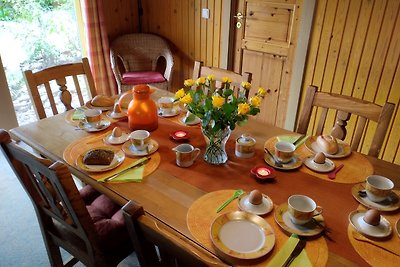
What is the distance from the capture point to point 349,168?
4.33 ft

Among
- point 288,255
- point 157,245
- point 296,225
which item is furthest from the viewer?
point 296,225

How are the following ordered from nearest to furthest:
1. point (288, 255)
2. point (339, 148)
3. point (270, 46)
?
point (288, 255) < point (339, 148) < point (270, 46)

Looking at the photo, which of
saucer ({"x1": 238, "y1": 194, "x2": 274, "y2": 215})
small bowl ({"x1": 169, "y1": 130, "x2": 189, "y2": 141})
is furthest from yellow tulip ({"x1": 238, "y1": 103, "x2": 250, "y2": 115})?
small bowl ({"x1": 169, "y1": 130, "x2": 189, "y2": 141})

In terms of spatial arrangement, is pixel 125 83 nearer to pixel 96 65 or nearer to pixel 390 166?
pixel 96 65

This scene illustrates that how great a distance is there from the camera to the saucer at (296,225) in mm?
977

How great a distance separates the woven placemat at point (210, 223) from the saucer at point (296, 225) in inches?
0.7

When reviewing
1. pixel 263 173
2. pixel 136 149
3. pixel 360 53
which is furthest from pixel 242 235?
pixel 360 53

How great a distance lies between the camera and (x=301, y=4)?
2.58 metres

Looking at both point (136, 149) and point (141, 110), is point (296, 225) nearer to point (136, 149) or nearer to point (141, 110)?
point (136, 149)

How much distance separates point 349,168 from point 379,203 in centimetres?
23

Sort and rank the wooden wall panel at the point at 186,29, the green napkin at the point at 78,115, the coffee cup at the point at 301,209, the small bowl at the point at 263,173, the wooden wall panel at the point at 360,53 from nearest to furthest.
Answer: the coffee cup at the point at 301,209, the small bowl at the point at 263,173, the green napkin at the point at 78,115, the wooden wall panel at the point at 360,53, the wooden wall panel at the point at 186,29

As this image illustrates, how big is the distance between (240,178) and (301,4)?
1.92 meters

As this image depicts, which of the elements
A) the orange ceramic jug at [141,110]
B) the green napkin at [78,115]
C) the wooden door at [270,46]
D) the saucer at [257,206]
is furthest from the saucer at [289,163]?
the wooden door at [270,46]

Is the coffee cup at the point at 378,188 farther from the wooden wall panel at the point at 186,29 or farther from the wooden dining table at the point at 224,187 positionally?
the wooden wall panel at the point at 186,29
